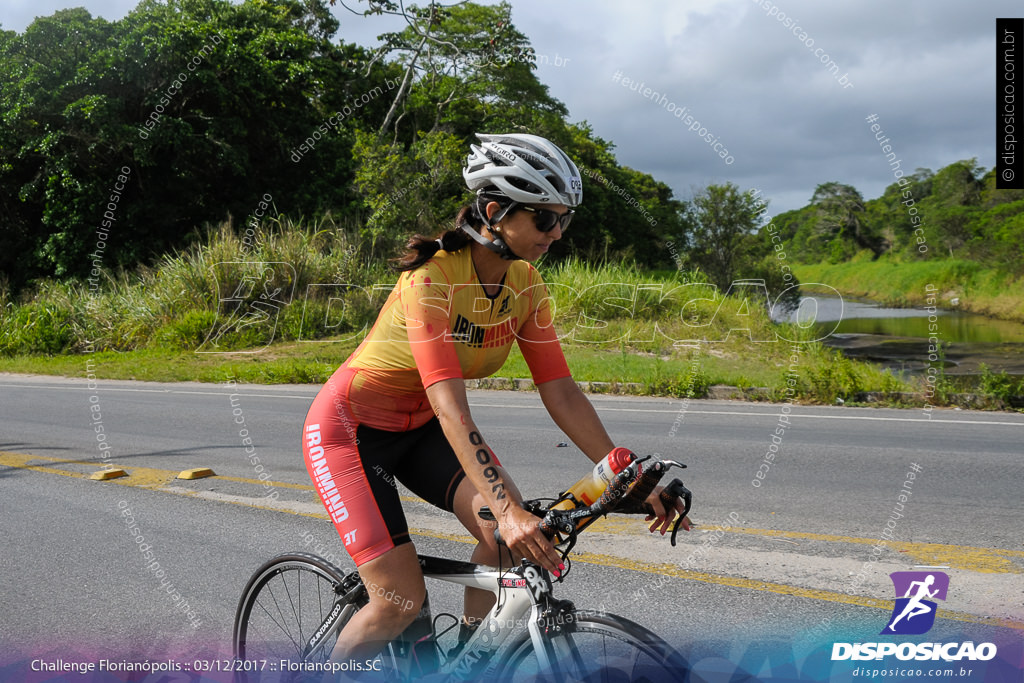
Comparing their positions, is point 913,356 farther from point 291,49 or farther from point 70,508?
point 291,49

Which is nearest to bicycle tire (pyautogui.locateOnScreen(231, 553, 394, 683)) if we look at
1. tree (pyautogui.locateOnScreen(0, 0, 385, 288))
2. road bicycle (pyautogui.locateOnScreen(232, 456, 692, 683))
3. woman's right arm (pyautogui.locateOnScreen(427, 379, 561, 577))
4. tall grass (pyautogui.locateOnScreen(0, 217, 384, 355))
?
road bicycle (pyautogui.locateOnScreen(232, 456, 692, 683))

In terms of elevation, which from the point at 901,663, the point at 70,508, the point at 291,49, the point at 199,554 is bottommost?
the point at 70,508

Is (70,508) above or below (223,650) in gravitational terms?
below

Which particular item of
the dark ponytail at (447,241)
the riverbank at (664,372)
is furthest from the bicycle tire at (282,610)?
the riverbank at (664,372)

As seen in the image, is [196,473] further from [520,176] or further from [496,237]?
[520,176]

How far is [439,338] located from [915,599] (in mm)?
2853

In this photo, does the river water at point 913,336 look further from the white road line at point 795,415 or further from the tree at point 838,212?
the white road line at point 795,415

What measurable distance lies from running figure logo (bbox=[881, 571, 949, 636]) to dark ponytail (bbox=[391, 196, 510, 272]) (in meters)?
2.54

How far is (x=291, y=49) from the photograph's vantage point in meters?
30.0

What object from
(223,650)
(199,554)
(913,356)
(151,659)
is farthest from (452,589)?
(913,356)

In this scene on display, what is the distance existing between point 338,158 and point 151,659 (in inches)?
1086

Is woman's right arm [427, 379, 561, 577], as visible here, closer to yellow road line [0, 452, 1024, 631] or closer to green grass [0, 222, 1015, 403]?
yellow road line [0, 452, 1024, 631]

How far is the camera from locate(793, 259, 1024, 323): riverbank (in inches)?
1111

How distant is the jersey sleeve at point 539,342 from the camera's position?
9.58ft
